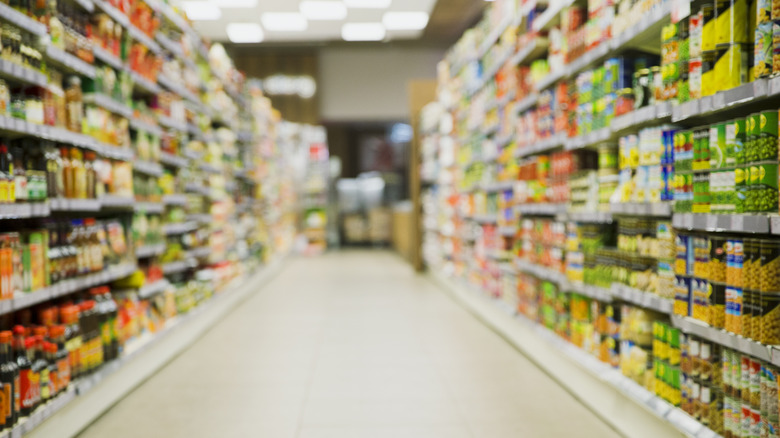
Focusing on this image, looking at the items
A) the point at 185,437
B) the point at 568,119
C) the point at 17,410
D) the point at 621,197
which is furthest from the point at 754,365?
the point at 17,410

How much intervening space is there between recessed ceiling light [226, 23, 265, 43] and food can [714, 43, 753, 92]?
10.9m

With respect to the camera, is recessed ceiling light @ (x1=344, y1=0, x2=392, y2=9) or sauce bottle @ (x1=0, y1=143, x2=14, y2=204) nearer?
sauce bottle @ (x1=0, y1=143, x2=14, y2=204)

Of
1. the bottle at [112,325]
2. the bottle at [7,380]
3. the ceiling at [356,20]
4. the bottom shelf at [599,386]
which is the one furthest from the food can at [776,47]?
the ceiling at [356,20]

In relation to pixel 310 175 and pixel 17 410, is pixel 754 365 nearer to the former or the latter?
pixel 17 410

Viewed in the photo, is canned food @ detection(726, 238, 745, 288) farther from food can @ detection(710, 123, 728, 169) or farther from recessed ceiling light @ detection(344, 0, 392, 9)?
recessed ceiling light @ detection(344, 0, 392, 9)

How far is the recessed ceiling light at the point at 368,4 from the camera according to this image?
410 inches

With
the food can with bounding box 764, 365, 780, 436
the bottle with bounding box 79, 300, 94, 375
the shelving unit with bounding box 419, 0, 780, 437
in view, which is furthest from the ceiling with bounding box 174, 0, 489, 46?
the food can with bounding box 764, 365, 780, 436

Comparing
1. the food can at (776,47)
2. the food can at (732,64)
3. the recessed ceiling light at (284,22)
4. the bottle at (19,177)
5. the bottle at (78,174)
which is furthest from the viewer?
the recessed ceiling light at (284,22)

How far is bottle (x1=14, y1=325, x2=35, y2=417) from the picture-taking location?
2.42 m

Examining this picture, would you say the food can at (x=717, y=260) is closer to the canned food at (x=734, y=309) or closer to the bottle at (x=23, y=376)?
the canned food at (x=734, y=309)

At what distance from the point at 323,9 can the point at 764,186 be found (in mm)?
9913

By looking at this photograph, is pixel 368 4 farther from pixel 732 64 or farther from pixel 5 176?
pixel 732 64

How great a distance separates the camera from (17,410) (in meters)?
2.37

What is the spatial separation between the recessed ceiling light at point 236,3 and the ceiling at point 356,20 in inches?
0.7
